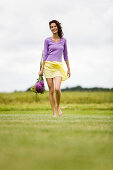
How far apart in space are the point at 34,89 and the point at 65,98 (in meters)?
13.5

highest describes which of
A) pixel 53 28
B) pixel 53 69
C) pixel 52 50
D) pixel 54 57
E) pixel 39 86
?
pixel 53 28

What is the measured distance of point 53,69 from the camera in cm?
684

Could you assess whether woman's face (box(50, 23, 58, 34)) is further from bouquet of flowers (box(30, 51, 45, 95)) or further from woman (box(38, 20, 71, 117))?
bouquet of flowers (box(30, 51, 45, 95))

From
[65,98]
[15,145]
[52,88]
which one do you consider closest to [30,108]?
[65,98]

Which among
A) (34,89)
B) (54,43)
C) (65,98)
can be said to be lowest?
(65,98)

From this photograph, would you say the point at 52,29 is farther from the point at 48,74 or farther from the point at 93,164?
the point at 93,164

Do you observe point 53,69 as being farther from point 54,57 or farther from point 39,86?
point 39,86

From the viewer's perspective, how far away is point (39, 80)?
25.3 feet

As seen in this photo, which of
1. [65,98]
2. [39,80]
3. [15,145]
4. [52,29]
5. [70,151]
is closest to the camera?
[70,151]

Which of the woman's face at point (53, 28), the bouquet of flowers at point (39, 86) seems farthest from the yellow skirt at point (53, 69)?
the bouquet of flowers at point (39, 86)

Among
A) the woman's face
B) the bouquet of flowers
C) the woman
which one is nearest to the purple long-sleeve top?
the woman

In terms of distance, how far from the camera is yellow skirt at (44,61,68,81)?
684cm

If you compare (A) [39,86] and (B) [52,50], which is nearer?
(B) [52,50]

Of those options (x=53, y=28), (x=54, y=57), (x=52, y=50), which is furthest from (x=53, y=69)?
(x=53, y=28)
